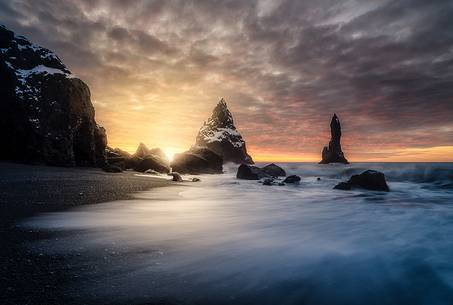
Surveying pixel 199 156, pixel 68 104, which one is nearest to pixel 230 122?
pixel 199 156

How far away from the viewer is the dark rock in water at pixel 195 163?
34750 millimetres

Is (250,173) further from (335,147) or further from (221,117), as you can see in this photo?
(221,117)

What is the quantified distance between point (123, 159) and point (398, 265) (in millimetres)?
33819

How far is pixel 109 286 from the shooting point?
3189 millimetres

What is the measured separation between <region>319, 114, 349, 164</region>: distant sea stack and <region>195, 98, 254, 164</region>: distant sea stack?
37460mm

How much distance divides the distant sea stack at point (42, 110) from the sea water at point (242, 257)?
16880 mm

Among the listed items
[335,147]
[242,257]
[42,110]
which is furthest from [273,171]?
[335,147]

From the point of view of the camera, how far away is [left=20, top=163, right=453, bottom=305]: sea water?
340 centimetres

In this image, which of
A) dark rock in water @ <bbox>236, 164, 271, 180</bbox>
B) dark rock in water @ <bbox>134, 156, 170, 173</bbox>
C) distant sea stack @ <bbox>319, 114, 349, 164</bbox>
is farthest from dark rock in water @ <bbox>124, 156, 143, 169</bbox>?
distant sea stack @ <bbox>319, 114, 349, 164</bbox>

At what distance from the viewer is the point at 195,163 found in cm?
3553

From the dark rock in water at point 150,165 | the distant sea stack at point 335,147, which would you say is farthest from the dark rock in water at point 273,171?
the distant sea stack at point 335,147

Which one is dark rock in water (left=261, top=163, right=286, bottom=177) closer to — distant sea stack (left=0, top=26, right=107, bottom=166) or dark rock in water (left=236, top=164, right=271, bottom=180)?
dark rock in water (left=236, top=164, right=271, bottom=180)

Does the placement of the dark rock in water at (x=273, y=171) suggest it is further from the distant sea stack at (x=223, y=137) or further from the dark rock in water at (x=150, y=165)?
the distant sea stack at (x=223, y=137)

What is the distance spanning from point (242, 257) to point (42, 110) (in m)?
23.4
